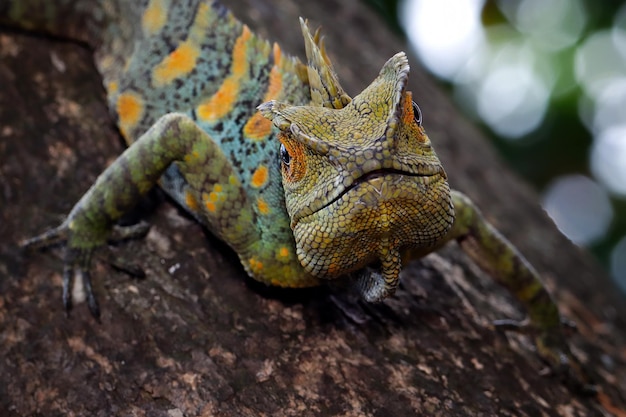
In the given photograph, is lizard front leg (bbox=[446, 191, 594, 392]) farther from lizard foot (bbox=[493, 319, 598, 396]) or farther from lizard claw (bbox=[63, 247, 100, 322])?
lizard claw (bbox=[63, 247, 100, 322])

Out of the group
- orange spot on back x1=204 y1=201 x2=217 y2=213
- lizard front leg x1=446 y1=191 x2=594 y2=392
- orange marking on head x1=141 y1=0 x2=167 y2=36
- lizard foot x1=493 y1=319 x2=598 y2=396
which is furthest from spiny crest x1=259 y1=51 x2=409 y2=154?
lizard foot x1=493 y1=319 x2=598 y2=396

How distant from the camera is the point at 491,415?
2873 millimetres

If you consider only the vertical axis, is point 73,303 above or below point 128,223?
below

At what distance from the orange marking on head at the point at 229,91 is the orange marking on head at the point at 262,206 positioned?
0.56 meters

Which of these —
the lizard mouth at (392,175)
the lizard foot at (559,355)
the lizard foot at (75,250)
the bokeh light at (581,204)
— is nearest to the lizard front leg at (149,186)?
the lizard foot at (75,250)

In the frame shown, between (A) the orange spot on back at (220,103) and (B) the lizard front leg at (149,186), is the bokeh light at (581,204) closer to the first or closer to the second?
(A) the orange spot on back at (220,103)

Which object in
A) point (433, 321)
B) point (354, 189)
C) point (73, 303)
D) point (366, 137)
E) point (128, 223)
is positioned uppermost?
point (366, 137)

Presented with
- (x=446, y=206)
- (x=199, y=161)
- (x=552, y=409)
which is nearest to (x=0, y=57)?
(x=199, y=161)

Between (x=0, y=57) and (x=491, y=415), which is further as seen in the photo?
(x=0, y=57)

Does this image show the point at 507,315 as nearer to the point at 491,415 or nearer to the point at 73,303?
the point at 491,415

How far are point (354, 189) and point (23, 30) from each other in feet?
10.0

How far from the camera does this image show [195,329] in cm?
299

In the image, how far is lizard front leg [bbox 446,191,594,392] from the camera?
3479 mm

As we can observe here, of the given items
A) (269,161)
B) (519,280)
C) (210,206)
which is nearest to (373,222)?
(269,161)
